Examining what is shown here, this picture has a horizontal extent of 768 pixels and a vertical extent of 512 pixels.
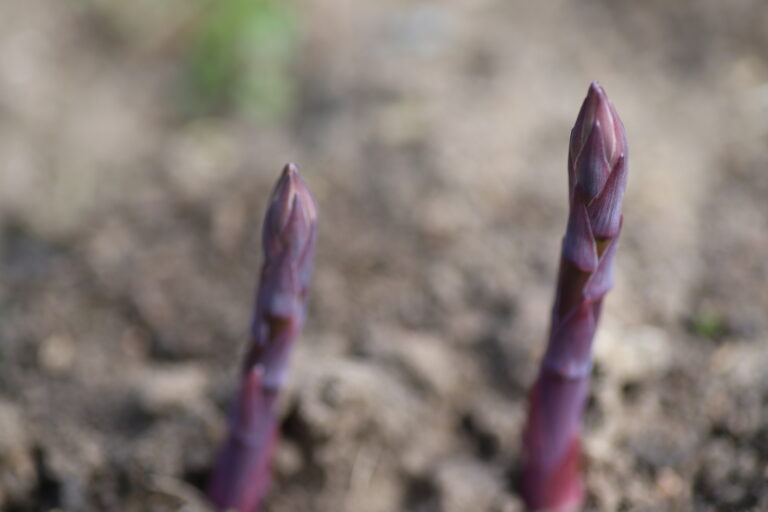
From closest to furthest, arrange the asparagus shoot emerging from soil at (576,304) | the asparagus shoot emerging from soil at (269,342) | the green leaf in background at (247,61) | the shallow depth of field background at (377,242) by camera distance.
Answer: the asparagus shoot emerging from soil at (576,304) → the asparagus shoot emerging from soil at (269,342) → the shallow depth of field background at (377,242) → the green leaf in background at (247,61)

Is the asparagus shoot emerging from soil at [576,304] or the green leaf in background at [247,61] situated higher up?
the green leaf in background at [247,61]

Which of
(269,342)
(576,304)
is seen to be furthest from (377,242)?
(576,304)

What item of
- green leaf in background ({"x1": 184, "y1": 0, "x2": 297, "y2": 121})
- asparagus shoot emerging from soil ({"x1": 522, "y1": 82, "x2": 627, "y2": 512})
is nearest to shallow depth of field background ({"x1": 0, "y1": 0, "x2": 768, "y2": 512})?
green leaf in background ({"x1": 184, "y1": 0, "x2": 297, "y2": 121})

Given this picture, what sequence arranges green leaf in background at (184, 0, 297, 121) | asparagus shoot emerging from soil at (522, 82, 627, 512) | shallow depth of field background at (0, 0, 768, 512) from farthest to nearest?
green leaf in background at (184, 0, 297, 121)
shallow depth of field background at (0, 0, 768, 512)
asparagus shoot emerging from soil at (522, 82, 627, 512)

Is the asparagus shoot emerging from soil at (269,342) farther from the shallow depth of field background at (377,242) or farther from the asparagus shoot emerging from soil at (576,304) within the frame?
the asparagus shoot emerging from soil at (576,304)

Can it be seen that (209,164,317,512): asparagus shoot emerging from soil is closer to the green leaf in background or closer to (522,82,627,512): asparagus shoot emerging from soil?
(522,82,627,512): asparagus shoot emerging from soil

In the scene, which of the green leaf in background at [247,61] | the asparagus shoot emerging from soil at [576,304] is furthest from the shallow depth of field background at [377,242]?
the asparagus shoot emerging from soil at [576,304]
